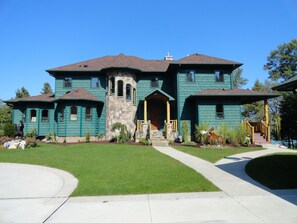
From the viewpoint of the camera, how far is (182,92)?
1991cm

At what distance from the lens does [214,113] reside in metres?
19.0

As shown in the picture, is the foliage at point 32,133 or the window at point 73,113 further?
the foliage at point 32,133

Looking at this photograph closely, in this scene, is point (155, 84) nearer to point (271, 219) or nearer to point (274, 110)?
point (271, 219)

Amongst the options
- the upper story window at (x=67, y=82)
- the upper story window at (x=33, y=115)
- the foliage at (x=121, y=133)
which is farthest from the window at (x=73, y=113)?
the upper story window at (x=33, y=115)

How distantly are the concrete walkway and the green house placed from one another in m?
12.6

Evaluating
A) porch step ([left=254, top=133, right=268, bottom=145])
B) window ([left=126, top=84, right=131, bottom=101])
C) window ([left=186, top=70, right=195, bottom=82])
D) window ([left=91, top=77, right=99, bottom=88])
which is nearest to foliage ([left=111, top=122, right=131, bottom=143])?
window ([left=126, top=84, right=131, bottom=101])

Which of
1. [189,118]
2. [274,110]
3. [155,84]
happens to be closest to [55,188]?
[189,118]

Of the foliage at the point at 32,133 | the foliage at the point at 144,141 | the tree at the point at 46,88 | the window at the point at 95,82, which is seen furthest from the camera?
the tree at the point at 46,88

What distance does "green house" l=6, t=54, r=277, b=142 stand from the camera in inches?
748

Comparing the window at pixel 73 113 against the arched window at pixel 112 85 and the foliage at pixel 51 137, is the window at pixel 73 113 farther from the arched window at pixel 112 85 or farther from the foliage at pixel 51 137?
the arched window at pixel 112 85

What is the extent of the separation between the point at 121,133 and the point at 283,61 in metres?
40.6

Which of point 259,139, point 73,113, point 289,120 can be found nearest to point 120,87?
point 73,113

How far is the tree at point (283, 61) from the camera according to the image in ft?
132

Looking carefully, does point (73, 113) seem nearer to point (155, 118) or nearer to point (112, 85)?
point (112, 85)
